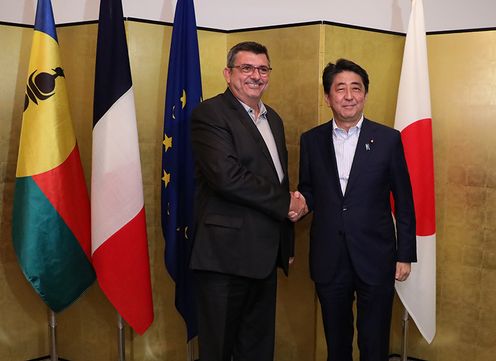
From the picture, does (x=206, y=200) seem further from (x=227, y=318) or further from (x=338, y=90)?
(x=338, y=90)

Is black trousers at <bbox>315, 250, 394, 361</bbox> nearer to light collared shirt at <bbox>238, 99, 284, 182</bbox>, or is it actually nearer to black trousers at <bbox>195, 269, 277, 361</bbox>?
black trousers at <bbox>195, 269, 277, 361</bbox>

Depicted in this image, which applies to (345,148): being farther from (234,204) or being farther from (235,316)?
(235,316)

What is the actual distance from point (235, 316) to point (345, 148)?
2.86 feet

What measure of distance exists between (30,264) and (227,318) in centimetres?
103

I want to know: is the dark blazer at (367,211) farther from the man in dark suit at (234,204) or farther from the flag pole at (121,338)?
the flag pole at (121,338)

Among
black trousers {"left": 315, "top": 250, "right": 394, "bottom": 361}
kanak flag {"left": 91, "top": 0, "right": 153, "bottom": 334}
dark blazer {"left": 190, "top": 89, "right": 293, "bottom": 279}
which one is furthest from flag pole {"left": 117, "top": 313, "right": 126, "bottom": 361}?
black trousers {"left": 315, "top": 250, "right": 394, "bottom": 361}

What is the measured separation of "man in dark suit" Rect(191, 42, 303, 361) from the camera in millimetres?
2199

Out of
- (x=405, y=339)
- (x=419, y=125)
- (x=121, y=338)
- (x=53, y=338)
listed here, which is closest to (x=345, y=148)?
(x=419, y=125)

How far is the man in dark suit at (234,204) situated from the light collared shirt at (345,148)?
8.7 inches

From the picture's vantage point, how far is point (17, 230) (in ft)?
8.87

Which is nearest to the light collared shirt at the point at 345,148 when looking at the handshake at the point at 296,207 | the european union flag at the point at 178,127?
the handshake at the point at 296,207

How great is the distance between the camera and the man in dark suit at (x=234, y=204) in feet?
7.22

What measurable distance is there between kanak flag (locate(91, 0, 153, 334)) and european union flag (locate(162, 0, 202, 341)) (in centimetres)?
15

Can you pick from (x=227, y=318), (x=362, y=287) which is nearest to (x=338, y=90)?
(x=362, y=287)
